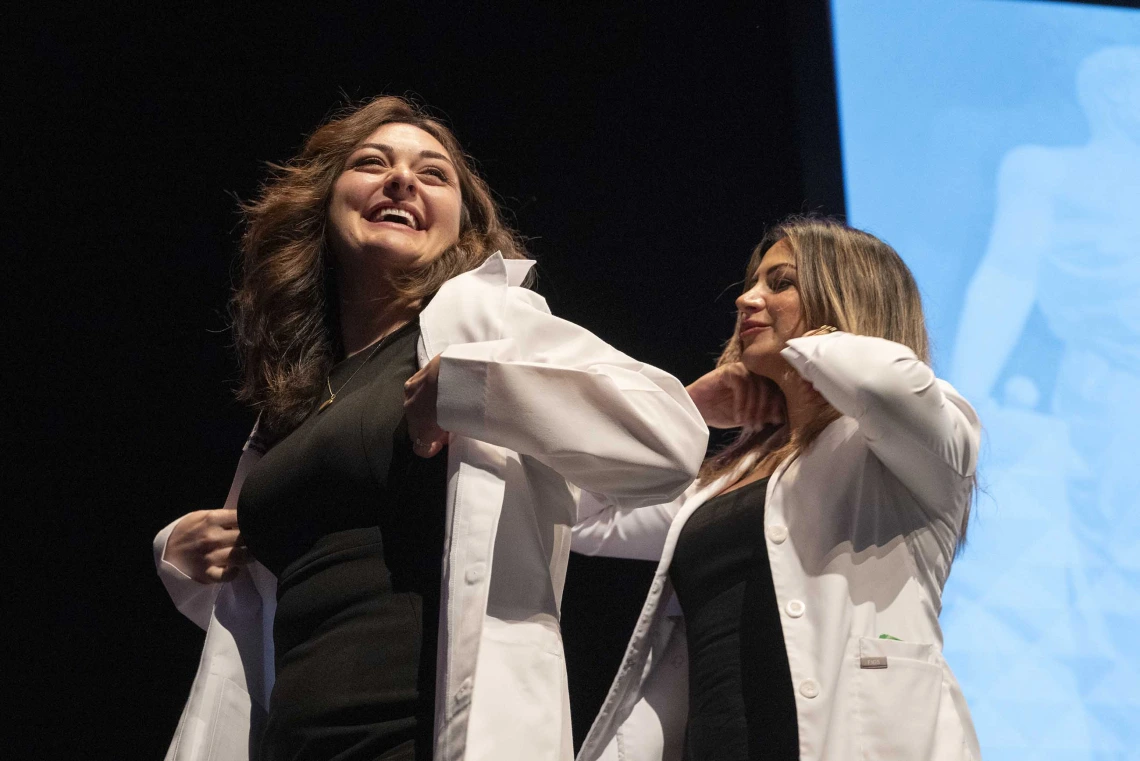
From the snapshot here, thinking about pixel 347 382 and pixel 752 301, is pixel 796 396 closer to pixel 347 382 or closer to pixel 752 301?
pixel 752 301

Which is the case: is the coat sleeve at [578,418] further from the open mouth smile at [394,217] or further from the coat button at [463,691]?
the open mouth smile at [394,217]

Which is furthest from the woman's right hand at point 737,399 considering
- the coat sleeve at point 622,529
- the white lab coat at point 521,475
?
the white lab coat at point 521,475

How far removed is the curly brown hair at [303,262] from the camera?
5.00 ft

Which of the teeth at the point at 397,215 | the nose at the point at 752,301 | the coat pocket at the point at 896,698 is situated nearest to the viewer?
the coat pocket at the point at 896,698

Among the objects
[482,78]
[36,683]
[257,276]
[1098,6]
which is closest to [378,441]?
[257,276]

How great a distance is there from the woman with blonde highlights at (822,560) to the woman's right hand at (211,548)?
1.90ft

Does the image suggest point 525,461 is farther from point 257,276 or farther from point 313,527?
point 257,276

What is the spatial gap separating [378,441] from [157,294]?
4.46 ft

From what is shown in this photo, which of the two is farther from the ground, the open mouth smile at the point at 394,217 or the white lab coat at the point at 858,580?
the open mouth smile at the point at 394,217

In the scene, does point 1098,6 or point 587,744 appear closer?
point 587,744

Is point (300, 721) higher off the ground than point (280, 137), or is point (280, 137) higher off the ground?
point (280, 137)

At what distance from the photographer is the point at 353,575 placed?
3.66 feet

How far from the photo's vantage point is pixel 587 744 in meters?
1.59

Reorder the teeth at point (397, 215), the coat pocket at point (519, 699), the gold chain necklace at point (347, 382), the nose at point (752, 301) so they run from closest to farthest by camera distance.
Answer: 1. the coat pocket at point (519, 699)
2. the gold chain necklace at point (347, 382)
3. the teeth at point (397, 215)
4. the nose at point (752, 301)
